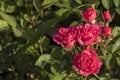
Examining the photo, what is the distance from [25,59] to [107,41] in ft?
1.60

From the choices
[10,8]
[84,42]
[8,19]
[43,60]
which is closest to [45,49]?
[43,60]

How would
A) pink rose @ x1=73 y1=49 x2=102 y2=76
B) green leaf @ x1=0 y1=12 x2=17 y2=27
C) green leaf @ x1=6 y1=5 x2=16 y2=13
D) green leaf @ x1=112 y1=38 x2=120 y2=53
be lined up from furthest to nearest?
green leaf @ x1=6 y1=5 x2=16 y2=13
green leaf @ x1=112 y1=38 x2=120 y2=53
green leaf @ x1=0 y1=12 x2=17 y2=27
pink rose @ x1=73 y1=49 x2=102 y2=76

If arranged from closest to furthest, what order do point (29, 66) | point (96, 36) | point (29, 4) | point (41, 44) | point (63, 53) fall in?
point (96, 36)
point (63, 53)
point (41, 44)
point (29, 66)
point (29, 4)

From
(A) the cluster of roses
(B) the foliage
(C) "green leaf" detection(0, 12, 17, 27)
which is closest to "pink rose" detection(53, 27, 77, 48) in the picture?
(A) the cluster of roses

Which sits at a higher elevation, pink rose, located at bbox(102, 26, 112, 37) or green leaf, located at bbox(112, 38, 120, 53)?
pink rose, located at bbox(102, 26, 112, 37)

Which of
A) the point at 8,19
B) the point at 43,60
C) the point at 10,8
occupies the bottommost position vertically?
the point at 43,60

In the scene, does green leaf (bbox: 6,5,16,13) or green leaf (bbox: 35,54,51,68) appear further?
green leaf (bbox: 6,5,16,13)

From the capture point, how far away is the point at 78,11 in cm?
207

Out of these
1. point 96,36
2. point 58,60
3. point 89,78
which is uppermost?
point 96,36

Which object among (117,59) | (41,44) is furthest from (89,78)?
(41,44)

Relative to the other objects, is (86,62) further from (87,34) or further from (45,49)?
(45,49)

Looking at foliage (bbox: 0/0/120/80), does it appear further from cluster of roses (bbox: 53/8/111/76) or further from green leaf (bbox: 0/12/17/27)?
cluster of roses (bbox: 53/8/111/76)

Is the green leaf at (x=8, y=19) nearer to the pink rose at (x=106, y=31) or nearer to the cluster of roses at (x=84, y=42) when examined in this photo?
the cluster of roses at (x=84, y=42)

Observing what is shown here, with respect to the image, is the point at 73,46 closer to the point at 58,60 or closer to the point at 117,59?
the point at 58,60
